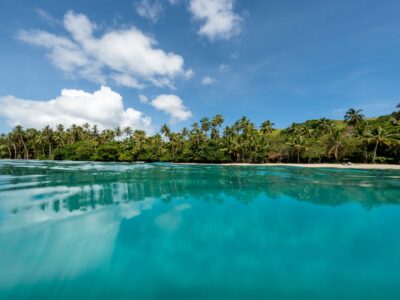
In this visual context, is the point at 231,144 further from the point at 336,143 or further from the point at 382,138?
the point at 382,138

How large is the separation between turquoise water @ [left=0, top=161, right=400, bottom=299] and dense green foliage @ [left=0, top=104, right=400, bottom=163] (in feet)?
144

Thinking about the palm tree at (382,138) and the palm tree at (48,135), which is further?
the palm tree at (48,135)

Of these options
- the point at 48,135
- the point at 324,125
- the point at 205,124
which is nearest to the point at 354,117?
the point at 324,125

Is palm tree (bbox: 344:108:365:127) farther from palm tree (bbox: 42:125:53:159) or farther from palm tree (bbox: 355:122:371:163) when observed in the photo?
palm tree (bbox: 42:125:53:159)

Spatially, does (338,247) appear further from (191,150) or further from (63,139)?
(63,139)

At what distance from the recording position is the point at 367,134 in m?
45.3

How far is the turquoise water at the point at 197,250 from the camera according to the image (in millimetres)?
4910

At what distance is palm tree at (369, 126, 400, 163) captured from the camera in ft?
140

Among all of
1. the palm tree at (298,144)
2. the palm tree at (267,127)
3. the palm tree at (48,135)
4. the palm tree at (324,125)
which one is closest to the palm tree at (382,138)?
the palm tree at (298,144)

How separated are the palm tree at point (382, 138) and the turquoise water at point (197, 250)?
4127 centimetres

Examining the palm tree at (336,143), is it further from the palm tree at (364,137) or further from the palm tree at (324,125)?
the palm tree at (324,125)

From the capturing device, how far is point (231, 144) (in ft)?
198

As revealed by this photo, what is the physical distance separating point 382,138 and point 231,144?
3365 cm

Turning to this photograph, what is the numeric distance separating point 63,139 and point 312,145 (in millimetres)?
87527
